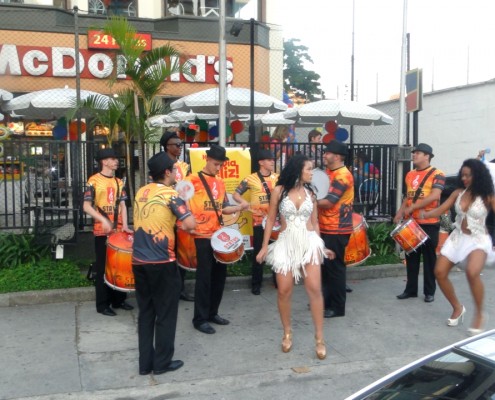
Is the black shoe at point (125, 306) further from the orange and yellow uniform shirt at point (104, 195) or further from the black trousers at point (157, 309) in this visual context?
the black trousers at point (157, 309)

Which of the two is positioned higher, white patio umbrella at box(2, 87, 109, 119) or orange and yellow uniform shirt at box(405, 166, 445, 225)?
white patio umbrella at box(2, 87, 109, 119)

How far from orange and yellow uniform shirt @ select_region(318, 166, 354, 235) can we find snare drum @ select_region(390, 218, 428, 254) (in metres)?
0.76

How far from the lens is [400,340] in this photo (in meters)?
5.73

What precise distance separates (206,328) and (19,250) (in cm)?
310

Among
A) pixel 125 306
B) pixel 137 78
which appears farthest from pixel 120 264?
pixel 137 78

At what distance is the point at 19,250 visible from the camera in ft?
24.7

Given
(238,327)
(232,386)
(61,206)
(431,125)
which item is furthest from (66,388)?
(431,125)

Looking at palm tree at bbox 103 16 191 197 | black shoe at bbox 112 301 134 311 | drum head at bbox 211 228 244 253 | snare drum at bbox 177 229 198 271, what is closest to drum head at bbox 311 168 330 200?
drum head at bbox 211 228 244 253

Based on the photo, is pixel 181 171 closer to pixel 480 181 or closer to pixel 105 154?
pixel 105 154

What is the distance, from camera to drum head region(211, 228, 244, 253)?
5734mm

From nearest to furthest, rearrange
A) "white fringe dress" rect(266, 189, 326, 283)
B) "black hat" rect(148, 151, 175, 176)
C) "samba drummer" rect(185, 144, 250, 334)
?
1. "black hat" rect(148, 151, 175, 176)
2. "white fringe dress" rect(266, 189, 326, 283)
3. "samba drummer" rect(185, 144, 250, 334)

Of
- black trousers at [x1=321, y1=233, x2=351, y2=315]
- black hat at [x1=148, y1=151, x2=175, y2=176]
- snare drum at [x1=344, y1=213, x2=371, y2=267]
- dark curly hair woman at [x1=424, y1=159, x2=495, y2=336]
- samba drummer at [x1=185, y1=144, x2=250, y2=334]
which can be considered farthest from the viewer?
snare drum at [x1=344, y1=213, x2=371, y2=267]

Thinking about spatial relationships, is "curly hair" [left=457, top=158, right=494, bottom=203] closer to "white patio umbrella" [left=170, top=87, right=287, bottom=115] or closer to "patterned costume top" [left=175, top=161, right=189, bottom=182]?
"patterned costume top" [left=175, top=161, right=189, bottom=182]

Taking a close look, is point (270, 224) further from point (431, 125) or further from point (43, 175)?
point (431, 125)
